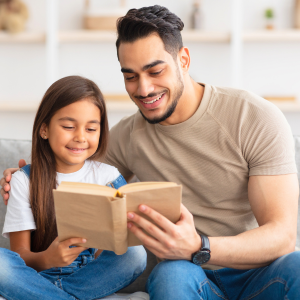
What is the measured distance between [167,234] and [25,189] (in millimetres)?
589

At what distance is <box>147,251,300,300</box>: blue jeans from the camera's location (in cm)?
110

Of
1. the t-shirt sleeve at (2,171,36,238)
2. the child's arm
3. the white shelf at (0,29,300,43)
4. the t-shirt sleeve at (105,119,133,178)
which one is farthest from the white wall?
the child's arm

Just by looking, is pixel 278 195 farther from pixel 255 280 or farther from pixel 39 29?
pixel 39 29

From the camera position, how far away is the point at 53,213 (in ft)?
4.62

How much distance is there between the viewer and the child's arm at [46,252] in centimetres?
117

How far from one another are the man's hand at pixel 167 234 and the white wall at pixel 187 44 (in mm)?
2308

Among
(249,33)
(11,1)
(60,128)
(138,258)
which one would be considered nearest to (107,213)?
(138,258)

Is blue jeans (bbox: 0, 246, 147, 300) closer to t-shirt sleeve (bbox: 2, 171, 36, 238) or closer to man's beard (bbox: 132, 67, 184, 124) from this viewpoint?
t-shirt sleeve (bbox: 2, 171, 36, 238)

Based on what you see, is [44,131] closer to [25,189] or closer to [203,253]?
[25,189]

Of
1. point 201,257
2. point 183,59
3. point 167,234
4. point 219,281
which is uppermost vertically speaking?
point 183,59

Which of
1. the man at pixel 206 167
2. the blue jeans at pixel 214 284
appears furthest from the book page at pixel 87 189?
the blue jeans at pixel 214 284

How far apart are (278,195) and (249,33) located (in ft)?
7.09

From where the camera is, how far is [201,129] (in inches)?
58.5

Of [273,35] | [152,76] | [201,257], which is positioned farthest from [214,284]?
[273,35]
